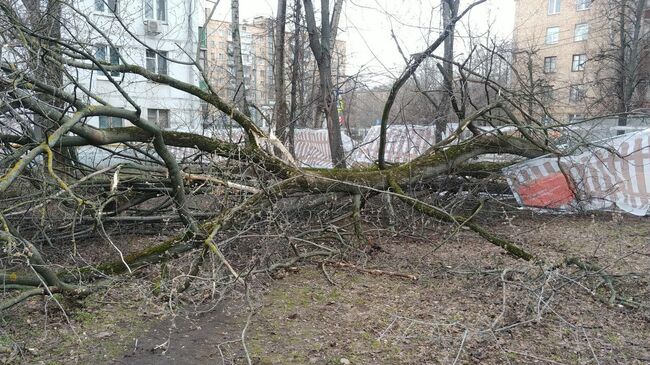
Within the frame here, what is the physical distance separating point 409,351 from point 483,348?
1.52 feet

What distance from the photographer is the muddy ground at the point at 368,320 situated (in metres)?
3.20

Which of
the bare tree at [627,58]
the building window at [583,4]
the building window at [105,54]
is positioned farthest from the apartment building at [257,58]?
the building window at [583,4]

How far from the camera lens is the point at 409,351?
3.23 meters

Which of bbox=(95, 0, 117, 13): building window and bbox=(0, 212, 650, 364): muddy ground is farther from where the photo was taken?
bbox=(95, 0, 117, 13): building window

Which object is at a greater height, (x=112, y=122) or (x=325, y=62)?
(x=325, y=62)

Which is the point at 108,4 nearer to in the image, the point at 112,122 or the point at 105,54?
the point at 105,54

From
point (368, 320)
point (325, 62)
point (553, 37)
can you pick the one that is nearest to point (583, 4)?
point (553, 37)

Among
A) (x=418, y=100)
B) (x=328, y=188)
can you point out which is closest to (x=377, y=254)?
(x=328, y=188)

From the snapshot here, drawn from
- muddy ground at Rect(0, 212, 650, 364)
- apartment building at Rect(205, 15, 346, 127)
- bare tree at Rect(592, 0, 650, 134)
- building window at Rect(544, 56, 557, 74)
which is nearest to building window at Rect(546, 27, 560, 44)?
building window at Rect(544, 56, 557, 74)

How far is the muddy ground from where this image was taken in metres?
3.20

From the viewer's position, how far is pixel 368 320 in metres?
3.76

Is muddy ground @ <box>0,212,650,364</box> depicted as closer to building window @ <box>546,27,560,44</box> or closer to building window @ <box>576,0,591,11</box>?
building window @ <box>576,0,591,11</box>

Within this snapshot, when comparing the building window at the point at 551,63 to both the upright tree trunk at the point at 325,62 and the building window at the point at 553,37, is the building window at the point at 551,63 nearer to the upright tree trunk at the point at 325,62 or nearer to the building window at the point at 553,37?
the building window at the point at 553,37

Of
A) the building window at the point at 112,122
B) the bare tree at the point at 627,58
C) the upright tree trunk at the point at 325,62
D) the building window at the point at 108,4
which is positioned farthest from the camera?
the bare tree at the point at 627,58
